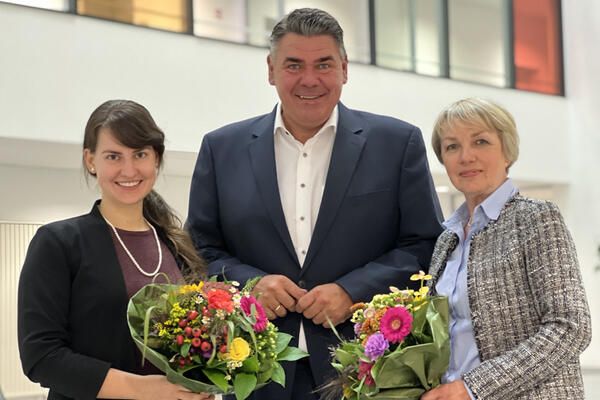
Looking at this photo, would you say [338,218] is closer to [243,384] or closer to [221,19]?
[243,384]

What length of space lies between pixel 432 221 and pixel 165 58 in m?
7.26

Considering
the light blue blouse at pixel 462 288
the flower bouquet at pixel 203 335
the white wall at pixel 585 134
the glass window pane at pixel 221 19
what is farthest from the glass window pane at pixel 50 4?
the white wall at pixel 585 134

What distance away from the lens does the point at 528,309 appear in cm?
267

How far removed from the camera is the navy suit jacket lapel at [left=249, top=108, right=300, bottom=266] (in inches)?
125

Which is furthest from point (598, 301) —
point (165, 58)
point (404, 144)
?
point (404, 144)

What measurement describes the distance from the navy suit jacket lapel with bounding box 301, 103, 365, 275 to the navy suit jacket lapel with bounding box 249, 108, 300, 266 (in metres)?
0.10

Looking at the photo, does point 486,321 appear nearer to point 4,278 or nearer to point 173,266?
point 173,266

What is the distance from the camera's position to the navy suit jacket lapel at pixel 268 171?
316 cm

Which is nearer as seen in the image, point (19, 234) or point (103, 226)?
point (103, 226)

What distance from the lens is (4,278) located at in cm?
1046

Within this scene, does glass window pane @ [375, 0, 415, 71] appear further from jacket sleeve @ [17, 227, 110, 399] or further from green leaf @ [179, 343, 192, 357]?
green leaf @ [179, 343, 192, 357]

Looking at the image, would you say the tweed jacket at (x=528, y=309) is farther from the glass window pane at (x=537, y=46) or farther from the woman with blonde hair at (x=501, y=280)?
the glass window pane at (x=537, y=46)

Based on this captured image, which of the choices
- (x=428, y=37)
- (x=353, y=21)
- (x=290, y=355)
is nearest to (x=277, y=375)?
(x=290, y=355)

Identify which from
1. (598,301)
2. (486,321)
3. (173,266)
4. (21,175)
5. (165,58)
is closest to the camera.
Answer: (486,321)
